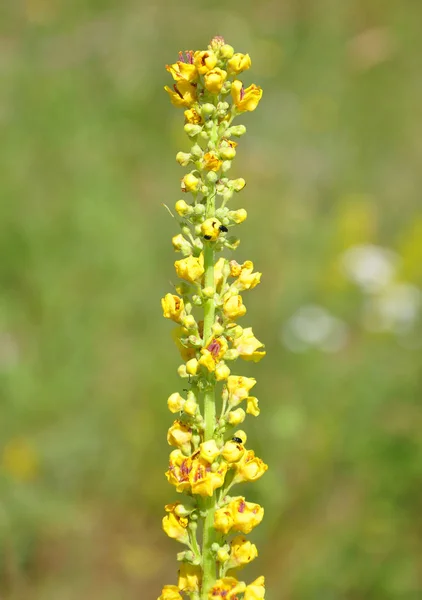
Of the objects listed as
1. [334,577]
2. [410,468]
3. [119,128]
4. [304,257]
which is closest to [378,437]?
[410,468]

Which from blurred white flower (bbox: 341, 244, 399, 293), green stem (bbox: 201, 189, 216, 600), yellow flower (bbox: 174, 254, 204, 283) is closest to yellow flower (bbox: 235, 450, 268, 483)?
green stem (bbox: 201, 189, 216, 600)

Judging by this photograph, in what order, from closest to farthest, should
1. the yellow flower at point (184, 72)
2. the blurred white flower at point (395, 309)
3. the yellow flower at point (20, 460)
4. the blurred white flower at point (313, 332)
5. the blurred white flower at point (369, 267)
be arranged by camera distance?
1. the yellow flower at point (184, 72)
2. the yellow flower at point (20, 460)
3. the blurred white flower at point (313, 332)
4. the blurred white flower at point (395, 309)
5. the blurred white flower at point (369, 267)

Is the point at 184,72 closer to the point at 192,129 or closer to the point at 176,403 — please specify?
the point at 192,129

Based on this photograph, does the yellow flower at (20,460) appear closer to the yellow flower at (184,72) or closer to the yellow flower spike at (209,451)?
the yellow flower spike at (209,451)

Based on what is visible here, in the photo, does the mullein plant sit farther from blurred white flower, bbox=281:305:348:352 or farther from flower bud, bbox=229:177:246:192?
blurred white flower, bbox=281:305:348:352

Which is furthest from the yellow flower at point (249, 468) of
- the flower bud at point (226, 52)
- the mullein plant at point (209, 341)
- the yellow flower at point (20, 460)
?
the yellow flower at point (20, 460)

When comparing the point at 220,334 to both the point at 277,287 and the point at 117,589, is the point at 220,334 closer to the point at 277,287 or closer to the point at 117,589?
the point at 117,589

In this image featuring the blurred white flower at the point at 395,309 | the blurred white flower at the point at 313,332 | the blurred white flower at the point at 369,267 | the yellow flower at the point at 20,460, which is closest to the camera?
the yellow flower at the point at 20,460

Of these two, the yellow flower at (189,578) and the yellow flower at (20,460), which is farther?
the yellow flower at (20,460)
